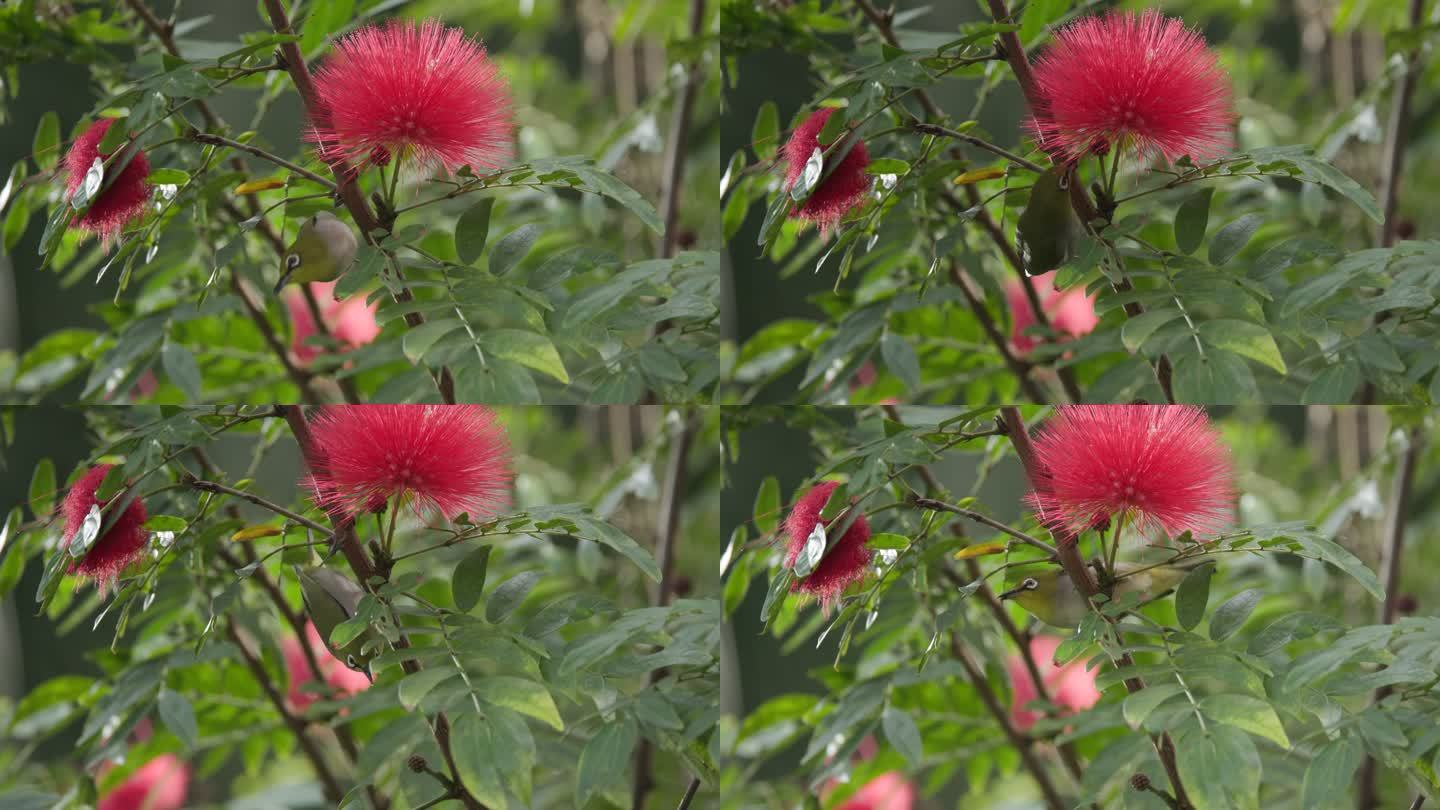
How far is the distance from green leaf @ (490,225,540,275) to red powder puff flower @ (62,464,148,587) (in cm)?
38

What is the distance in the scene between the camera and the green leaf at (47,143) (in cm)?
116

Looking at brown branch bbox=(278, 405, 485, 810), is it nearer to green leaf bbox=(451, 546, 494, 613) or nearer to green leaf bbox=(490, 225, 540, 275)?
Result: green leaf bbox=(451, 546, 494, 613)

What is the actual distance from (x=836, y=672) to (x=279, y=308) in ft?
2.21

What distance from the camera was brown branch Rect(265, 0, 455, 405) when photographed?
104cm

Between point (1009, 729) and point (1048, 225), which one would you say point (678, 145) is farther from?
point (1009, 729)

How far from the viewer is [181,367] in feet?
3.71

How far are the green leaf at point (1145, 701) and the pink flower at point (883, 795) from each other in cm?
45

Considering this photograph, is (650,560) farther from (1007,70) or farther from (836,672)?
(1007,70)

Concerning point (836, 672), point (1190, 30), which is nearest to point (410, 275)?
point (836, 672)

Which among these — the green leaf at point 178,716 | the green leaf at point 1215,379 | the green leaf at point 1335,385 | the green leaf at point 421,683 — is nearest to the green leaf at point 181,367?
the green leaf at point 178,716

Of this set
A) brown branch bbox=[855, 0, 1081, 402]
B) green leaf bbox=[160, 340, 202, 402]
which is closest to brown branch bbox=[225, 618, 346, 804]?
green leaf bbox=[160, 340, 202, 402]

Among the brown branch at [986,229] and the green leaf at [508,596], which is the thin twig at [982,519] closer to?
the brown branch at [986,229]

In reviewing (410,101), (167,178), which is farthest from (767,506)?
(167,178)

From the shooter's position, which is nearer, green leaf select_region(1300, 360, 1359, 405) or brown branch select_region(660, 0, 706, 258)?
green leaf select_region(1300, 360, 1359, 405)
